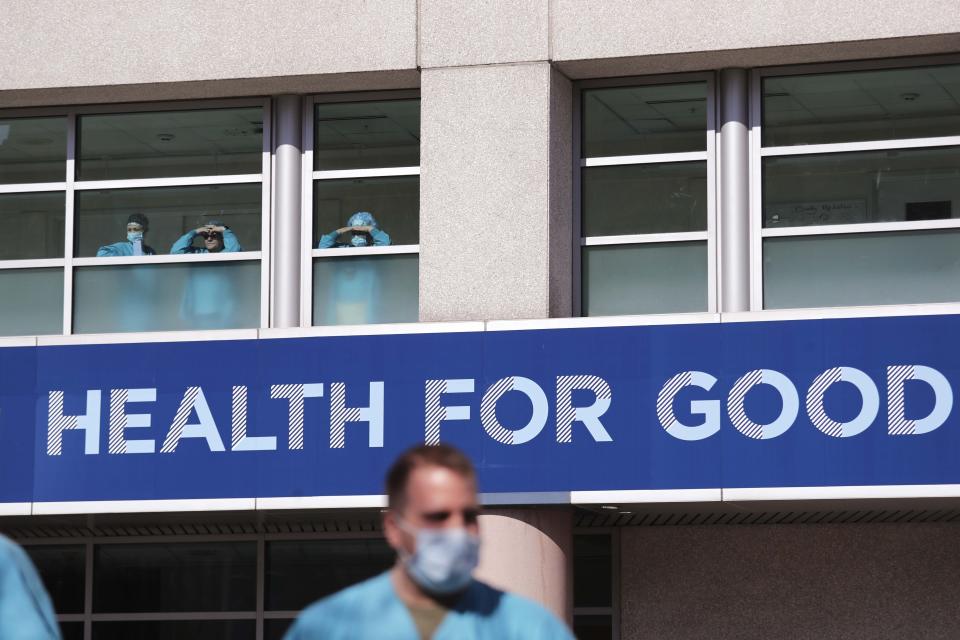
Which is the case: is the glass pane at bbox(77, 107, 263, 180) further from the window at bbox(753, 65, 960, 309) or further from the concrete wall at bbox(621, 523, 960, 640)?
the concrete wall at bbox(621, 523, 960, 640)

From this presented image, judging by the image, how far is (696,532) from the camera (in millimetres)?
13875

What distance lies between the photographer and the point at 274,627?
14773 millimetres

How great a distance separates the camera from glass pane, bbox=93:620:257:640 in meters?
14.9

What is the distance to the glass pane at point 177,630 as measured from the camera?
48.8ft

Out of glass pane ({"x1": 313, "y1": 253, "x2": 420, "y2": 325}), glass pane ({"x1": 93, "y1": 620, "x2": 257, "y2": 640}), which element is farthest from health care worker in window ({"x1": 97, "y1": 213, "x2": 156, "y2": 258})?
glass pane ({"x1": 93, "y1": 620, "x2": 257, "y2": 640})

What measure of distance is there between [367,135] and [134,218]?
1999 mm

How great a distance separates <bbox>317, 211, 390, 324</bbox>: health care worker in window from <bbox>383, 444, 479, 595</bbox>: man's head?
9963mm

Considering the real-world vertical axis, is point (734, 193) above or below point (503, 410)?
above

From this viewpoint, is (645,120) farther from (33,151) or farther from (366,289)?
(33,151)

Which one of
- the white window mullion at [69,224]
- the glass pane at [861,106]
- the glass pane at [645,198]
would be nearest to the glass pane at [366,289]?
the glass pane at [645,198]

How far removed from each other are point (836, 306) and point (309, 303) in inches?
158

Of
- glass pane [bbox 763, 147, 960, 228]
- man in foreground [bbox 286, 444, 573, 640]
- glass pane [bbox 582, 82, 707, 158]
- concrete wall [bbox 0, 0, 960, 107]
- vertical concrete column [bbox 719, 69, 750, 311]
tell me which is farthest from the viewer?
glass pane [bbox 582, 82, 707, 158]

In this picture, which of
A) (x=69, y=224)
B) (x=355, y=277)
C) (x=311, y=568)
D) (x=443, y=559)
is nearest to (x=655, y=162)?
(x=355, y=277)

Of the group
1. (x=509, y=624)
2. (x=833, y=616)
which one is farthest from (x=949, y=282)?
(x=509, y=624)
